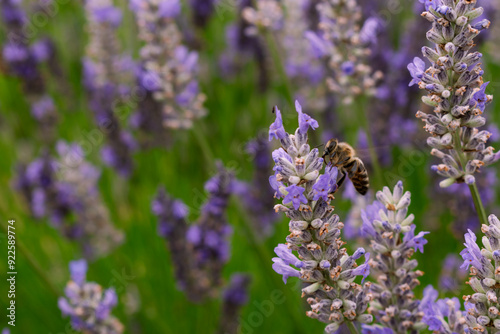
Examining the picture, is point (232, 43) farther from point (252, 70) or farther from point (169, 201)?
point (169, 201)

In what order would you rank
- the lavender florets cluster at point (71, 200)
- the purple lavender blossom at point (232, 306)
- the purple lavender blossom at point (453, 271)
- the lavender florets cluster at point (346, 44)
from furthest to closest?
the lavender florets cluster at point (71, 200) → the purple lavender blossom at point (453, 271) → the purple lavender blossom at point (232, 306) → the lavender florets cluster at point (346, 44)

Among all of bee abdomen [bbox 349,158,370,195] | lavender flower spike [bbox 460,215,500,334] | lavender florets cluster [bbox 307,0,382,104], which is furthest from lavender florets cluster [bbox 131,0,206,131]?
lavender flower spike [bbox 460,215,500,334]

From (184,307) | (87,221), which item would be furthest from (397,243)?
(87,221)

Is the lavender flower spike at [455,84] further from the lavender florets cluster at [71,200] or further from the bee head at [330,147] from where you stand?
the lavender florets cluster at [71,200]

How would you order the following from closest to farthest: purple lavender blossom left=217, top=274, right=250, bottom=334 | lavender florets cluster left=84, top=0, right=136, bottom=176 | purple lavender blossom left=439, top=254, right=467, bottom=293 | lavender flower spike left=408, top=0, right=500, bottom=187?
1. lavender flower spike left=408, top=0, right=500, bottom=187
2. purple lavender blossom left=217, top=274, right=250, bottom=334
3. purple lavender blossom left=439, top=254, right=467, bottom=293
4. lavender florets cluster left=84, top=0, right=136, bottom=176

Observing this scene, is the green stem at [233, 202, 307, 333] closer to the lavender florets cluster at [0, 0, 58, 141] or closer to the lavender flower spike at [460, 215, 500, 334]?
the lavender flower spike at [460, 215, 500, 334]

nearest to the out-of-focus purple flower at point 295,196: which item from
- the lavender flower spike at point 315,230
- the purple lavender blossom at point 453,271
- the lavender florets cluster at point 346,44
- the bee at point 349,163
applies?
the lavender flower spike at point 315,230
